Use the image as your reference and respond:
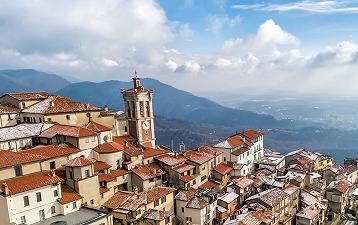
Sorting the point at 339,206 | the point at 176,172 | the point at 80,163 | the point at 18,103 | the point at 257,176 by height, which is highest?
the point at 18,103

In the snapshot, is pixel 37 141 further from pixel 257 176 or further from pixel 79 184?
pixel 257 176

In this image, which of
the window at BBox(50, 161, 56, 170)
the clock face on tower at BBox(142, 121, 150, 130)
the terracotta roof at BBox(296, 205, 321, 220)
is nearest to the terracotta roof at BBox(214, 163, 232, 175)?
the terracotta roof at BBox(296, 205, 321, 220)

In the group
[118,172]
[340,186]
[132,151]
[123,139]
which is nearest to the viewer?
[118,172]

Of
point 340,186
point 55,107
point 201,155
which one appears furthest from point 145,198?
point 340,186

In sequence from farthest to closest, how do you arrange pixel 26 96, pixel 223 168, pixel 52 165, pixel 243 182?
pixel 223 168 < pixel 243 182 < pixel 26 96 < pixel 52 165

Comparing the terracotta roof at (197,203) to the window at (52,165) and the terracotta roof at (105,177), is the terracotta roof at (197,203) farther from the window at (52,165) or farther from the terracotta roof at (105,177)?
the window at (52,165)

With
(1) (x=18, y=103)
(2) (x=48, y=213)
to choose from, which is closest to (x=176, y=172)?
(2) (x=48, y=213)

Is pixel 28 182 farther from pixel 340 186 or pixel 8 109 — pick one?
pixel 340 186
